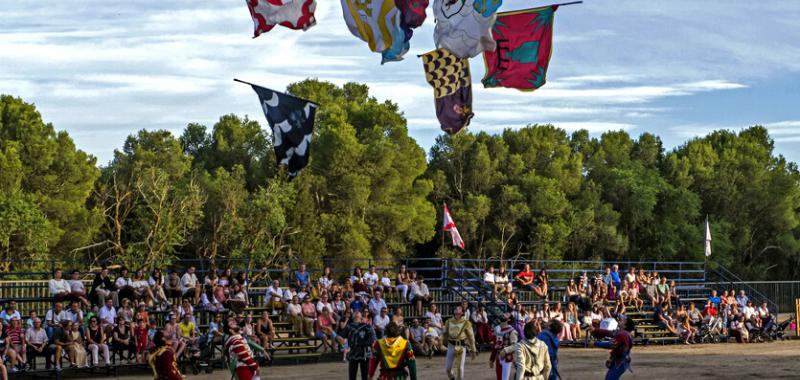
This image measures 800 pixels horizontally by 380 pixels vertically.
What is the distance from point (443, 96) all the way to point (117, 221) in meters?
35.0

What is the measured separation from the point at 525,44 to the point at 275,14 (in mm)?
4080

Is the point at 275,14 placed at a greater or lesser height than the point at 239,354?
greater

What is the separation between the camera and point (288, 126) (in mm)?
19391

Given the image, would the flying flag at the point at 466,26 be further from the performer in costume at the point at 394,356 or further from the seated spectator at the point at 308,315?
the seated spectator at the point at 308,315

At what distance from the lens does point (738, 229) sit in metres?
71.8

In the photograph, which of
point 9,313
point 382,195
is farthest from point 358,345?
point 382,195

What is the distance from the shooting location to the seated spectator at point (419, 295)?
3073cm

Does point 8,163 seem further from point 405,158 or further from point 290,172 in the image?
point 290,172

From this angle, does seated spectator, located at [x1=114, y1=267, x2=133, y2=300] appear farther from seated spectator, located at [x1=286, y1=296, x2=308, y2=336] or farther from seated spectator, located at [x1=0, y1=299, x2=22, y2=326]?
seated spectator, located at [x1=286, y1=296, x2=308, y2=336]

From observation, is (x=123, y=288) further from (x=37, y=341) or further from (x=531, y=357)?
(x=531, y=357)

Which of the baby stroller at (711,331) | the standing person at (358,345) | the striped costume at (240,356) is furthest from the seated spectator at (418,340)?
the striped costume at (240,356)

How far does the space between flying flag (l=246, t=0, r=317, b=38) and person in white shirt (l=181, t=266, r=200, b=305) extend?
10.2 metres

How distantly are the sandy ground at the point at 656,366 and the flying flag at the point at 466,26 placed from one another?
8508 mm

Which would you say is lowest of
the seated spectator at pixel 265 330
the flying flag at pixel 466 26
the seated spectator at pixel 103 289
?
the seated spectator at pixel 265 330
